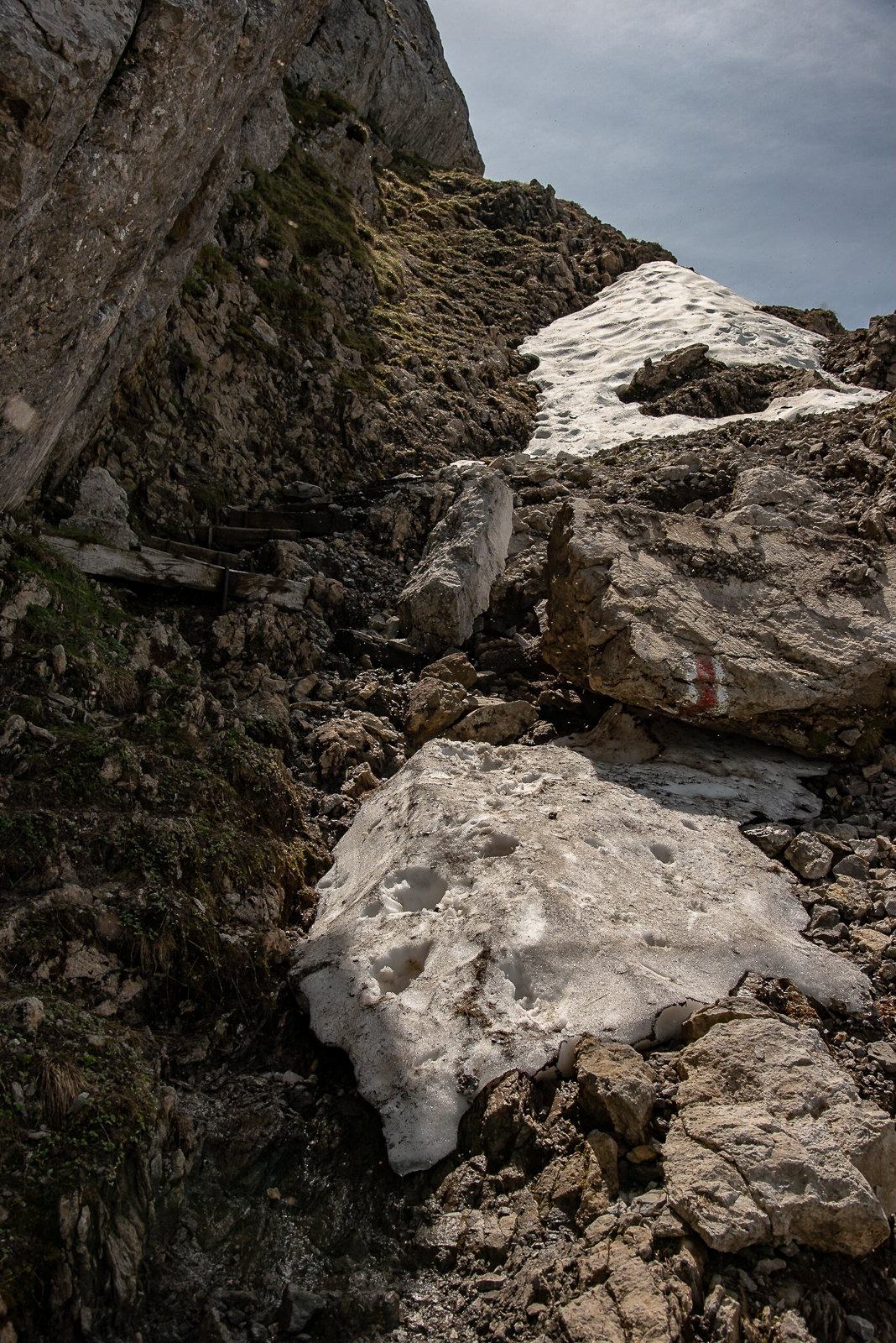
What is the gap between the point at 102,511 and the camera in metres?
10.1

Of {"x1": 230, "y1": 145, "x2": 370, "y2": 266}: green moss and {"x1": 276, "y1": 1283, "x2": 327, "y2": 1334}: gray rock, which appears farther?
{"x1": 230, "y1": 145, "x2": 370, "y2": 266}: green moss

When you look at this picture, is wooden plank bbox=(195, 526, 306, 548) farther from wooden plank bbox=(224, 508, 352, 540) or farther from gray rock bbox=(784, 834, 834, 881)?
gray rock bbox=(784, 834, 834, 881)

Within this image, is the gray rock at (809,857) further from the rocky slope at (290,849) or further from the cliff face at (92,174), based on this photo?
the cliff face at (92,174)

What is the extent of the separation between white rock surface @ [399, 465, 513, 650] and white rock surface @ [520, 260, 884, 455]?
7.64m

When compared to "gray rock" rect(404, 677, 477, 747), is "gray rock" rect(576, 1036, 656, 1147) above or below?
below

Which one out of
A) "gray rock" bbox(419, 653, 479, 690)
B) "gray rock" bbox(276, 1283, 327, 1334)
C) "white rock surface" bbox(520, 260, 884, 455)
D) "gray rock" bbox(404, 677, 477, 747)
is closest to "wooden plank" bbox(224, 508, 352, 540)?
"gray rock" bbox(419, 653, 479, 690)

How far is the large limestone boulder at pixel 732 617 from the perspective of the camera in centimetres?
745

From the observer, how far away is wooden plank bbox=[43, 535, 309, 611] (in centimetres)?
877

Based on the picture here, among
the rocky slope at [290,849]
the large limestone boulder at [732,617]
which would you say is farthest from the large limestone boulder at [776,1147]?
the large limestone boulder at [732,617]

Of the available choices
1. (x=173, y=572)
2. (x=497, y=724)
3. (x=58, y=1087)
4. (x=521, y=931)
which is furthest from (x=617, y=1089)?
(x=173, y=572)

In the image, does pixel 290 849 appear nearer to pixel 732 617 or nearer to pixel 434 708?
pixel 434 708

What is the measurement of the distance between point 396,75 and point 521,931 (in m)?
42.4

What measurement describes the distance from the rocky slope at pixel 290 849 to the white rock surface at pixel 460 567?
8cm

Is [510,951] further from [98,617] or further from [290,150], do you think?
[290,150]
